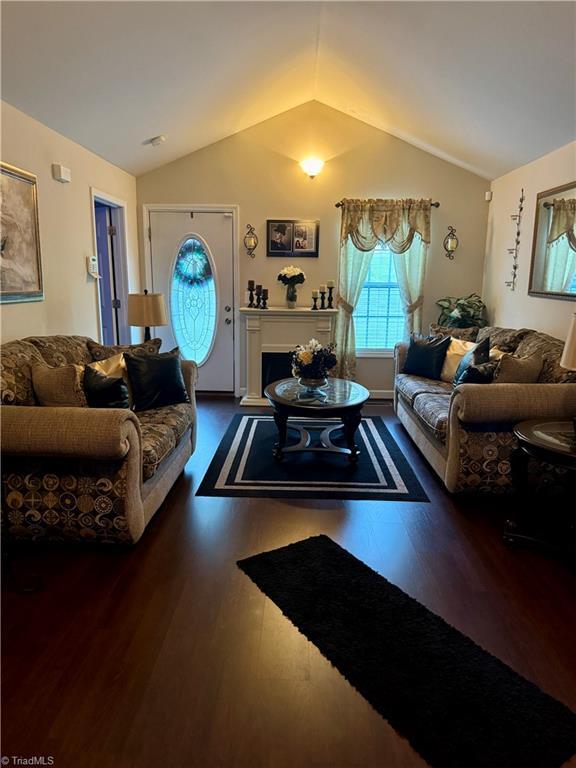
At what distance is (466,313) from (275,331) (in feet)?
6.72

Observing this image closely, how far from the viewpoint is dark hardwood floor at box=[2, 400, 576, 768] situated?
4.86ft

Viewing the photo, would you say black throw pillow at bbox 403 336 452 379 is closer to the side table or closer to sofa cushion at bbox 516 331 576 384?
sofa cushion at bbox 516 331 576 384

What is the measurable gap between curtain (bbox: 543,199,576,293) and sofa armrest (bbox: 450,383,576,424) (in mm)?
1115

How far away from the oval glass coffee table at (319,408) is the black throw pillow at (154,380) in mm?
A: 709

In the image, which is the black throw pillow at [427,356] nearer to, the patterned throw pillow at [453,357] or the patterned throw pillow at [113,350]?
the patterned throw pillow at [453,357]

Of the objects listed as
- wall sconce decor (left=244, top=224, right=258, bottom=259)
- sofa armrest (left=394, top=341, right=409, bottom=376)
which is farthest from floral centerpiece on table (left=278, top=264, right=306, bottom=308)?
sofa armrest (left=394, top=341, right=409, bottom=376)

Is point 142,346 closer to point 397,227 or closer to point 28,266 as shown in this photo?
point 28,266

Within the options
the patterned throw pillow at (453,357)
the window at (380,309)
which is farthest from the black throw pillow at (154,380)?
the window at (380,309)

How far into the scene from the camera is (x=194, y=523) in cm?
279

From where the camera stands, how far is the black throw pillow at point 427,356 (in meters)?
4.47

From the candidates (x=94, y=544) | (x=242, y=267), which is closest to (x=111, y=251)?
(x=242, y=267)

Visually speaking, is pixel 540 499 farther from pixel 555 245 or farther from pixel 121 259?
pixel 121 259

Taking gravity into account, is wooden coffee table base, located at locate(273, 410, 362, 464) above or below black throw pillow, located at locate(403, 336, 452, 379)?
below

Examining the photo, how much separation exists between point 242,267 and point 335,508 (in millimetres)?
3342
